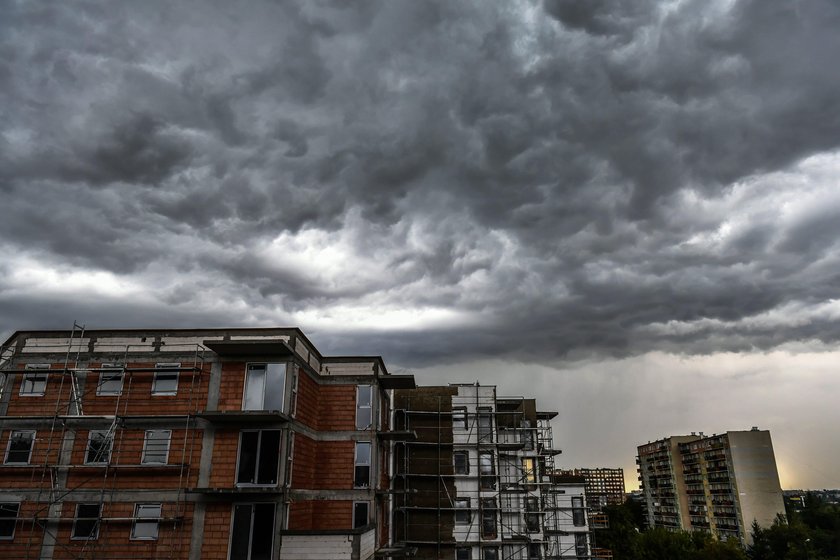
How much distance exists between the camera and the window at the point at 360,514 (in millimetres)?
24953

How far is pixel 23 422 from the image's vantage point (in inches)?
853

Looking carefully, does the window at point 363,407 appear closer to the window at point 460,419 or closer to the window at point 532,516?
the window at point 460,419

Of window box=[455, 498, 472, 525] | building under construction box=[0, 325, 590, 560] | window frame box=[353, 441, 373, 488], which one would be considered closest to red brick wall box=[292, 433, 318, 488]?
building under construction box=[0, 325, 590, 560]

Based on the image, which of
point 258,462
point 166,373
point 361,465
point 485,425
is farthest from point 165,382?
point 485,425

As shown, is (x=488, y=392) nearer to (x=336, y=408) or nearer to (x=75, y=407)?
(x=336, y=408)

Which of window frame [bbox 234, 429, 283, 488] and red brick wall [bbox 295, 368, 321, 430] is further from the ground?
red brick wall [bbox 295, 368, 321, 430]

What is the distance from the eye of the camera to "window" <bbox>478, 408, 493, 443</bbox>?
35.3 m

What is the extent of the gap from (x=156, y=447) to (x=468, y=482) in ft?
65.1

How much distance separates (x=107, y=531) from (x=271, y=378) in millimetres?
8046

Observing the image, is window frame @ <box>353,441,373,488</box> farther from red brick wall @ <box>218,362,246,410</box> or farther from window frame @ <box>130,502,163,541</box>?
window frame @ <box>130,502,163,541</box>

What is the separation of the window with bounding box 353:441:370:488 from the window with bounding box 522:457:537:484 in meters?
13.6

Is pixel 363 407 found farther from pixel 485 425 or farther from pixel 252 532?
pixel 485 425

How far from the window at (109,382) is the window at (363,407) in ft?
34.7

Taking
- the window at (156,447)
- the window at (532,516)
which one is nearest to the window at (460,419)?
the window at (532,516)
